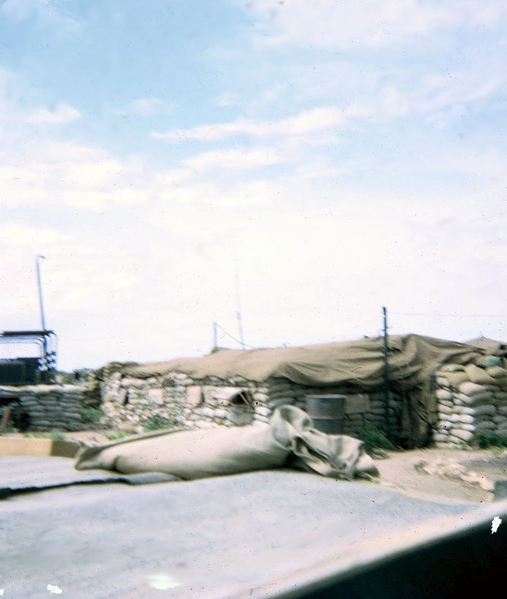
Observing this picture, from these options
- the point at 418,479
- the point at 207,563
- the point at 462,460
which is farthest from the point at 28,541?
the point at 462,460

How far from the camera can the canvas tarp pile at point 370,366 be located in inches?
359

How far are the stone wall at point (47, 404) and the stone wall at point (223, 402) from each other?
46.1 inches

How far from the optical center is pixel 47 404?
475 inches

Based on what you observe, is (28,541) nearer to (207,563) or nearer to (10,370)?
(207,563)

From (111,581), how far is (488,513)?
0.91m

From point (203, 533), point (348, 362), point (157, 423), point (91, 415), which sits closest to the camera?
point (203, 533)

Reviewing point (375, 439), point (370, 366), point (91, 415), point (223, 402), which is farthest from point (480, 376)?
point (91, 415)

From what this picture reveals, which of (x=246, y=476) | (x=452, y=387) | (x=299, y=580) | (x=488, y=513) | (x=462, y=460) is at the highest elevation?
(x=299, y=580)

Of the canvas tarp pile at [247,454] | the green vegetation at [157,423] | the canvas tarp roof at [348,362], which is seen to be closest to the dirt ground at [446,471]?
the canvas tarp roof at [348,362]

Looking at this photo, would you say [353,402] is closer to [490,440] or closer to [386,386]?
[386,386]

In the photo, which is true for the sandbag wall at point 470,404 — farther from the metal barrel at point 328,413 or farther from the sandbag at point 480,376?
the metal barrel at point 328,413

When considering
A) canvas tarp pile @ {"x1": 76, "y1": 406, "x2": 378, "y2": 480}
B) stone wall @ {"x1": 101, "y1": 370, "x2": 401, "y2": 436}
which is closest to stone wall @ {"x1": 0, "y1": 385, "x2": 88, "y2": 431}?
stone wall @ {"x1": 101, "y1": 370, "x2": 401, "y2": 436}

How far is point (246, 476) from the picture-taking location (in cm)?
221

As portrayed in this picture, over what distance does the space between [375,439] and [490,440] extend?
1.68 metres
